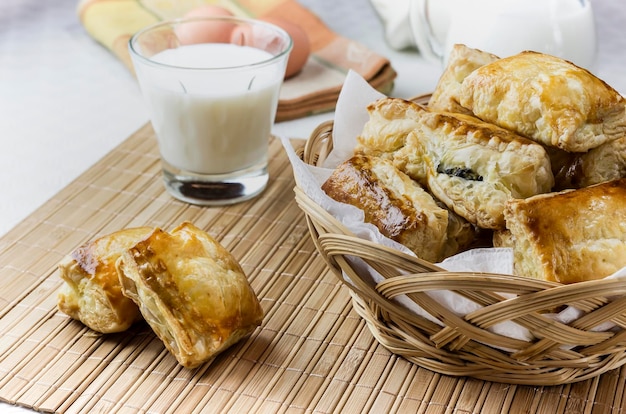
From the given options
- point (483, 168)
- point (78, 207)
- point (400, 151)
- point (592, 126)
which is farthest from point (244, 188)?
point (592, 126)

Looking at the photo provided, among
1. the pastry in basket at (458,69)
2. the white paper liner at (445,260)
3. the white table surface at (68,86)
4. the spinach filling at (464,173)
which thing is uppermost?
the pastry in basket at (458,69)

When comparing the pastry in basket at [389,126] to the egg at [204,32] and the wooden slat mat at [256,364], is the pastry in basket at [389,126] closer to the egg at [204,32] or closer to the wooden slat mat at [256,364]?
the wooden slat mat at [256,364]

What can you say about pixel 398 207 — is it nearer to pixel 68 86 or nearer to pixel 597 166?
pixel 597 166

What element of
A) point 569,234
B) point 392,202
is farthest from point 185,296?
point 569,234

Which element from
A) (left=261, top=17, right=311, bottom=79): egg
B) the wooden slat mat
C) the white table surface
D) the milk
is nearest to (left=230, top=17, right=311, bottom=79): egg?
(left=261, top=17, right=311, bottom=79): egg

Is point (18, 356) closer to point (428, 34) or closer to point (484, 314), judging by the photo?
point (484, 314)

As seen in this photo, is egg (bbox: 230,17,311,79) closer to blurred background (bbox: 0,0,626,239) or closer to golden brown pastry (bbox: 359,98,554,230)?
blurred background (bbox: 0,0,626,239)

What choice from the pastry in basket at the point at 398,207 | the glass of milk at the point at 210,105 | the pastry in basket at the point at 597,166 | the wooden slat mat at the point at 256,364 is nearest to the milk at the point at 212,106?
the glass of milk at the point at 210,105
